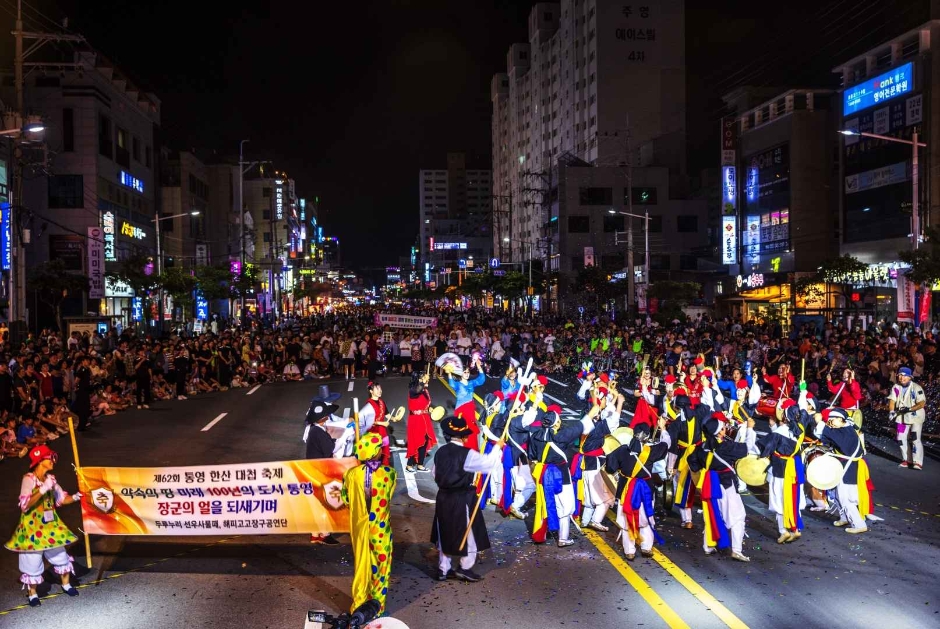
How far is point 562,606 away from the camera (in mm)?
6965

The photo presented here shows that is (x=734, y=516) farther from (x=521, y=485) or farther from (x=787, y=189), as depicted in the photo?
(x=787, y=189)

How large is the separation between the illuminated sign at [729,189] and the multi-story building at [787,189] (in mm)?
933

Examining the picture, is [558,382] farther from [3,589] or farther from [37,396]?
[3,589]

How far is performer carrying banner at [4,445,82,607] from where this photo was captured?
7.23m

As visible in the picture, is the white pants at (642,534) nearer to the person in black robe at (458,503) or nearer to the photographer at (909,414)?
the person in black robe at (458,503)

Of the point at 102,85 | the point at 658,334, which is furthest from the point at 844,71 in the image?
the point at 102,85

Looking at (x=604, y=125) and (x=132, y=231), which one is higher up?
(x=604, y=125)

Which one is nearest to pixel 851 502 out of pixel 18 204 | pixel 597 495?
pixel 597 495

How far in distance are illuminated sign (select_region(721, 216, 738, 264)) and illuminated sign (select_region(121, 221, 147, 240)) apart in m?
39.7

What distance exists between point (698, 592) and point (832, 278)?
113 feet

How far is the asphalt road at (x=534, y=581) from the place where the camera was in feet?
22.2

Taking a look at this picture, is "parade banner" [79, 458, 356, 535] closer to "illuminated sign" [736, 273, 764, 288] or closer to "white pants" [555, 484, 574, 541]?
"white pants" [555, 484, 574, 541]

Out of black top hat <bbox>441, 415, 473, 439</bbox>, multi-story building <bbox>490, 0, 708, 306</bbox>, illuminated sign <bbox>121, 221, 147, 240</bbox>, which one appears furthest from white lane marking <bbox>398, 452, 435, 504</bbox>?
multi-story building <bbox>490, 0, 708, 306</bbox>

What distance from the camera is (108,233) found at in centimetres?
4350
